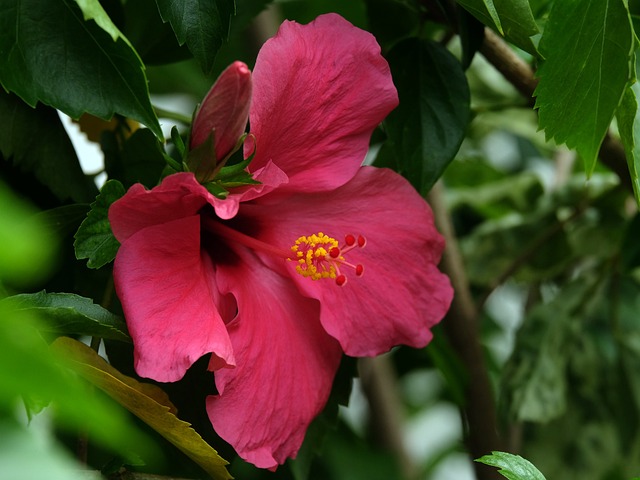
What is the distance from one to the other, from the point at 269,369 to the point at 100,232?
0.13 meters

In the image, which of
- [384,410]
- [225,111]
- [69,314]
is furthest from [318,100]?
[384,410]

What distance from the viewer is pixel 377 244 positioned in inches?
23.4

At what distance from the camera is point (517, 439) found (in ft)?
3.04

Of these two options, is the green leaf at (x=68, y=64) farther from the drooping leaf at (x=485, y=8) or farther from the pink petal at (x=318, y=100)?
the drooping leaf at (x=485, y=8)

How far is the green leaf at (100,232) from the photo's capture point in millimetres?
496

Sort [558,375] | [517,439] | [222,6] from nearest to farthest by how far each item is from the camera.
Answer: [222,6] → [558,375] → [517,439]

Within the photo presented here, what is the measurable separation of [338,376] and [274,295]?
10cm

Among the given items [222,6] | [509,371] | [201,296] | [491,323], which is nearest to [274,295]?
[201,296]

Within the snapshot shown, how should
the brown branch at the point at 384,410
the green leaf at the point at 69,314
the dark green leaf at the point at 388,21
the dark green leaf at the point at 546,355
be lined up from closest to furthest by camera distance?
the green leaf at the point at 69,314, the dark green leaf at the point at 388,21, the dark green leaf at the point at 546,355, the brown branch at the point at 384,410

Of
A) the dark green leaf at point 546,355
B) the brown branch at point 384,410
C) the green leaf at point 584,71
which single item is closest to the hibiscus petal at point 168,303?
the green leaf at point 584,71

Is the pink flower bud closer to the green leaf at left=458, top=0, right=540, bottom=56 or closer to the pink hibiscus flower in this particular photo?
the pink hibiscus flower

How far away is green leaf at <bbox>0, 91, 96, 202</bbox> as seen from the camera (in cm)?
57

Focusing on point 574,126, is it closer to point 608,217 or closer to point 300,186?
point 300,186

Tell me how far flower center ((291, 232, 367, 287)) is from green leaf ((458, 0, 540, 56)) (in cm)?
15
